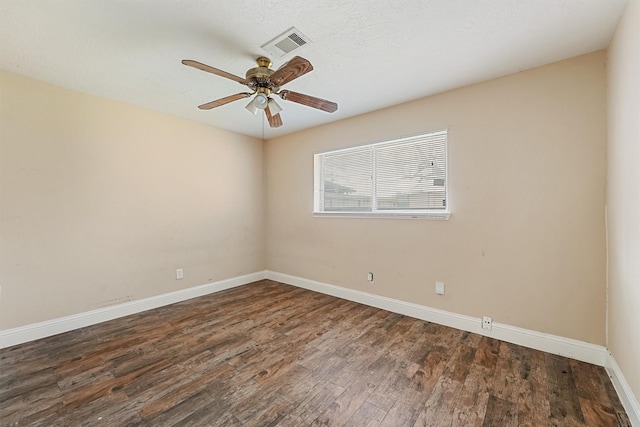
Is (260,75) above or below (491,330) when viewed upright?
above

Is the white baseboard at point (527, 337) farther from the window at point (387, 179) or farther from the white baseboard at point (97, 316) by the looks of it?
the white baseboard at point (97, 316)

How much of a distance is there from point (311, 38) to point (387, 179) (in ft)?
5.97

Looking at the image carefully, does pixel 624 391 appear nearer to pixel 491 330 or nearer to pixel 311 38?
pixel 491 330

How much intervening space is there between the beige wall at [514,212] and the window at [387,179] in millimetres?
124

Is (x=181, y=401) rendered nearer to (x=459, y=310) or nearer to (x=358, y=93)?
(x=459, y=310)

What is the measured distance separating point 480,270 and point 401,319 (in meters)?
0.96

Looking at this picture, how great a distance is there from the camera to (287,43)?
1.90 m

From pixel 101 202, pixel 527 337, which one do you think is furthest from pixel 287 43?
pixel 527 337

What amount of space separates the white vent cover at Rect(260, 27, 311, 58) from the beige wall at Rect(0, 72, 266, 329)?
6.79 feet

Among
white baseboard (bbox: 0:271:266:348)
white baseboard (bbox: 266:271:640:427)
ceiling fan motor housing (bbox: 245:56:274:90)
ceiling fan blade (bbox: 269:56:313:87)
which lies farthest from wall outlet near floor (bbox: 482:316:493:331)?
white baseboard (bbox: 0:271:266:348)

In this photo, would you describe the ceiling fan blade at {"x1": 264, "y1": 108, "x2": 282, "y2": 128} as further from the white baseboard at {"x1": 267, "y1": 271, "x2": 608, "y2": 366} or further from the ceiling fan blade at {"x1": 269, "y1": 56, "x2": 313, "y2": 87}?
the white baseboard at {"x1": 267, "y1": 271, "x2": 608, "y2": 366}

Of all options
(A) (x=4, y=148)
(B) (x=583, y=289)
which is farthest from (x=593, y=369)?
(A) (x=4, y=148)

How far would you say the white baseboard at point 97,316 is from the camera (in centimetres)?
233

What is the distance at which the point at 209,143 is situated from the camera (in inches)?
149
